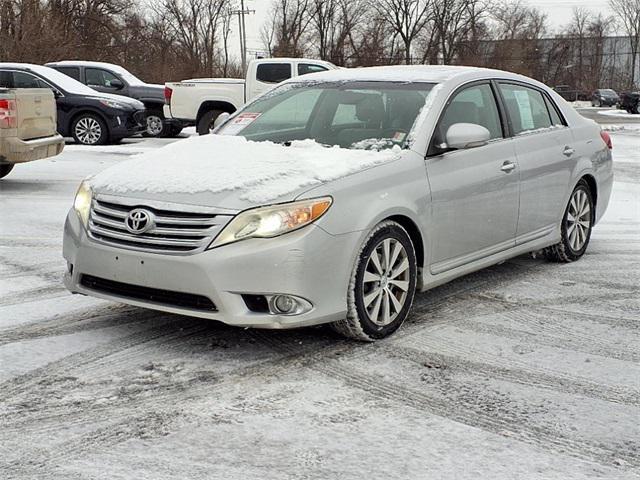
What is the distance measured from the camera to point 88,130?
17.4m

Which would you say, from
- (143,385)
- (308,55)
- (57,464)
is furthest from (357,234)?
(308,55)

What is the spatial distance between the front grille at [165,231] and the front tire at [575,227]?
3.44 metres

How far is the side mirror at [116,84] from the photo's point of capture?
65.9 ft

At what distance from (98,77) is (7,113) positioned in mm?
10589

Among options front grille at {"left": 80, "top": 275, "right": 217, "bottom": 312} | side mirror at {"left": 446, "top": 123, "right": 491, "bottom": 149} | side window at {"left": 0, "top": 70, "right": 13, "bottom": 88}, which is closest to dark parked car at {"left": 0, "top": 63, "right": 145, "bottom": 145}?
side window at {"left": 0, "top": 70, "right": 13, "bottom": 88}

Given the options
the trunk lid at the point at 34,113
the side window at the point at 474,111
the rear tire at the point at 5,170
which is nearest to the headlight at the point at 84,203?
the side window at the point at 474,111

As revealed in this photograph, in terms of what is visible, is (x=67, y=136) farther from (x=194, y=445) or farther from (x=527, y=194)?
(x=194, y=445)

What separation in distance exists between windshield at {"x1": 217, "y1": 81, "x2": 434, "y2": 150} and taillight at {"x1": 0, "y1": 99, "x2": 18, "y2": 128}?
481 centimetres

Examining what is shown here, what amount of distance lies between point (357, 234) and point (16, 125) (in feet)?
22.5

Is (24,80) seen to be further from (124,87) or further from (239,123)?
(239,123)

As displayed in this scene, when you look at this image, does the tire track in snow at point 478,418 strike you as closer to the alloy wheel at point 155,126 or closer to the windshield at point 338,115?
the windshield at point 338,115

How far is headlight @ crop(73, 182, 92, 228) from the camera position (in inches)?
183

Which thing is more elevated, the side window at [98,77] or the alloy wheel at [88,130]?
the side window at [98,77]

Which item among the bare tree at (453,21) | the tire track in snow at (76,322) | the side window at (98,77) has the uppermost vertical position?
the bare tree at (453,21)
